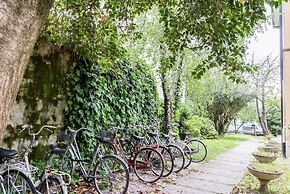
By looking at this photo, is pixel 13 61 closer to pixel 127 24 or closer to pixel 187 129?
pixel 127 24

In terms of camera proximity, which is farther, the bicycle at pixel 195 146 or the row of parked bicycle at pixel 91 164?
the bicycle at pixel 195 146

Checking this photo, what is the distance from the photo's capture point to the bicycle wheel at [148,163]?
507 cm

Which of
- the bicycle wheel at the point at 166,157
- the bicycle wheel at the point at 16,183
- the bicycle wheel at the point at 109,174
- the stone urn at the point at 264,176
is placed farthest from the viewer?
the bicycle wheel at the point at 166,157

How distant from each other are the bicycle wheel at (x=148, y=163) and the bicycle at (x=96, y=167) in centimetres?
63

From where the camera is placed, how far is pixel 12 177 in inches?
111

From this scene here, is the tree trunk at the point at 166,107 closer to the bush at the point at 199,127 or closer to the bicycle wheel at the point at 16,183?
the bush at the point at 199,127

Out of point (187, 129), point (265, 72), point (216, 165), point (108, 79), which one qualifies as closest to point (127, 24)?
point (108, 79)

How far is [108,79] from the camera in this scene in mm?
5812

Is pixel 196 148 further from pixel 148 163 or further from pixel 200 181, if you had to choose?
pixel 148 163

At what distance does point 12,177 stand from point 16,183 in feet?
0.30

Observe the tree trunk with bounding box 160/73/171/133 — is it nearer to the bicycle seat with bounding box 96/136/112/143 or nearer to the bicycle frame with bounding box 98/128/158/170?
the bicycle frame with bounding box 98/128/158/170

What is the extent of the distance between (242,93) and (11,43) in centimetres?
1375

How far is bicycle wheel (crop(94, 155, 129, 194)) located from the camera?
4055 millimetres

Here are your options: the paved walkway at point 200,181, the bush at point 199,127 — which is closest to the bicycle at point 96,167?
the paved walkway at point 200,181
